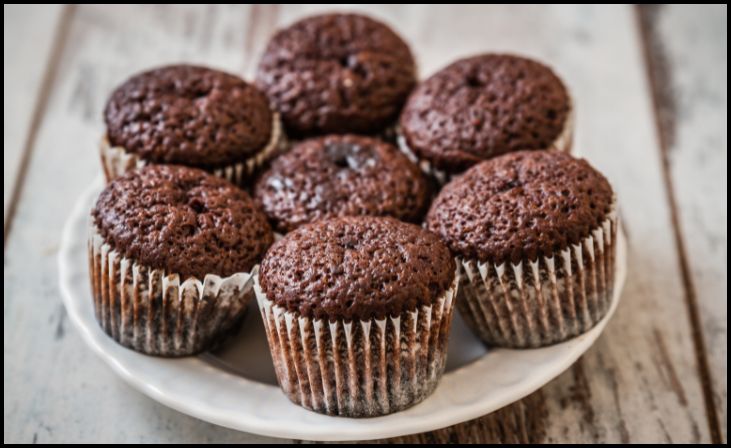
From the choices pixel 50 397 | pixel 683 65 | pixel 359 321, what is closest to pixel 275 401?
pixel 359 321

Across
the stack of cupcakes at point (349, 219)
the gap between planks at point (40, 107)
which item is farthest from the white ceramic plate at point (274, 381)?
the gap between planks at point (40, 107)

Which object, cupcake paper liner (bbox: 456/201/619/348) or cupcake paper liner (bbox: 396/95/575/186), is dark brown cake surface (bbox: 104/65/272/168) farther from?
cupcake paper liner (bbox: 456/201/619/348)

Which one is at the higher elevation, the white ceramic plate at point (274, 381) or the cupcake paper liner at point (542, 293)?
the cupcake paper liner at point (542, 293)

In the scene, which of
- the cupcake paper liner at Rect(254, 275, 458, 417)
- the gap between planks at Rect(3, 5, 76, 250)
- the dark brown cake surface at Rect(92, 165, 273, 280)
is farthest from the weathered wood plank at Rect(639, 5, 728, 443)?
the gap between planks at Rect(3, 5, 76, 250)

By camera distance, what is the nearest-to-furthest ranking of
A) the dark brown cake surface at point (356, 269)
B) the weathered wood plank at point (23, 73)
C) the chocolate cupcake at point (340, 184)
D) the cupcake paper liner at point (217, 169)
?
the dark brown cake surface at point (356, 269)
the chocolate cupcake at point (340, 184)
the cupcake paper liner at point (217, 169)
the weathered wood plank at point (23, 73)

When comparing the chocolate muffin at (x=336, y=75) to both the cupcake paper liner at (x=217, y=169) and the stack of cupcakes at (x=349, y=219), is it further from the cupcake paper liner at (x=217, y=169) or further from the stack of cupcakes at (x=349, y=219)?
the cupcake paper liner at (x=217, y=169)

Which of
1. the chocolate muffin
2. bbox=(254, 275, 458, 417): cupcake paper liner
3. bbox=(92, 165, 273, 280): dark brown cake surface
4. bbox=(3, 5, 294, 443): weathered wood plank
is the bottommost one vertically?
bbox=(3, 5, 294, 443): weathered wood plank
